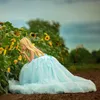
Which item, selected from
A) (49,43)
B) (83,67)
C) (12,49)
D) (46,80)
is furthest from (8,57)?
(83,67)

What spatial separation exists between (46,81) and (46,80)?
0.02 meters

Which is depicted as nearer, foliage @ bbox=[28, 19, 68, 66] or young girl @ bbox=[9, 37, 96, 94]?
young girl @ bbox=[9, 37, 96, 94]

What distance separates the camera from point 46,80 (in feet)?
18.8

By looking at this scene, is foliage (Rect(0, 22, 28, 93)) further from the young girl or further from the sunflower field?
the young girl

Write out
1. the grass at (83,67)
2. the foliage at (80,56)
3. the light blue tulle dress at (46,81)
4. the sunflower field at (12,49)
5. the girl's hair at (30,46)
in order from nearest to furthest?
1. the light blue tulle dress at (46,81)
2. the sunflower field at (12,49)
3. the girl's hair at (30,46)
4. the grass at (83,67)
5. the foliage at (80,56)

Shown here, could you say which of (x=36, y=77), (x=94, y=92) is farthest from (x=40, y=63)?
(x=94, y=92)

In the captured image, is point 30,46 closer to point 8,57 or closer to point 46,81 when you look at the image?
point 8,57

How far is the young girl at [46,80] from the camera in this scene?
218 inches

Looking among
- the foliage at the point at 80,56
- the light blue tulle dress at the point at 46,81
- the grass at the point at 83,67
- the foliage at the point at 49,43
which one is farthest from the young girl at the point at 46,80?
the foliage at the point at 80,56

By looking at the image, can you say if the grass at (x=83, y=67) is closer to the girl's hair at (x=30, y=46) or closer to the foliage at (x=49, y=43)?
the foliage at (x=49, y=43)

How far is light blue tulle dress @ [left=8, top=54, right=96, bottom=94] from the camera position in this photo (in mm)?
5543

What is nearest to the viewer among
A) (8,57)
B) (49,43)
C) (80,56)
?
(8,57)

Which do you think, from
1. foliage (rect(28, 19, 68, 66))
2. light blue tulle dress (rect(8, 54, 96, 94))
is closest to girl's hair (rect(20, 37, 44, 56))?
light blue tulle dress (rect(8, 54, 96, 94))

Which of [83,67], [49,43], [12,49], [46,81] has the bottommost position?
[46,81]
